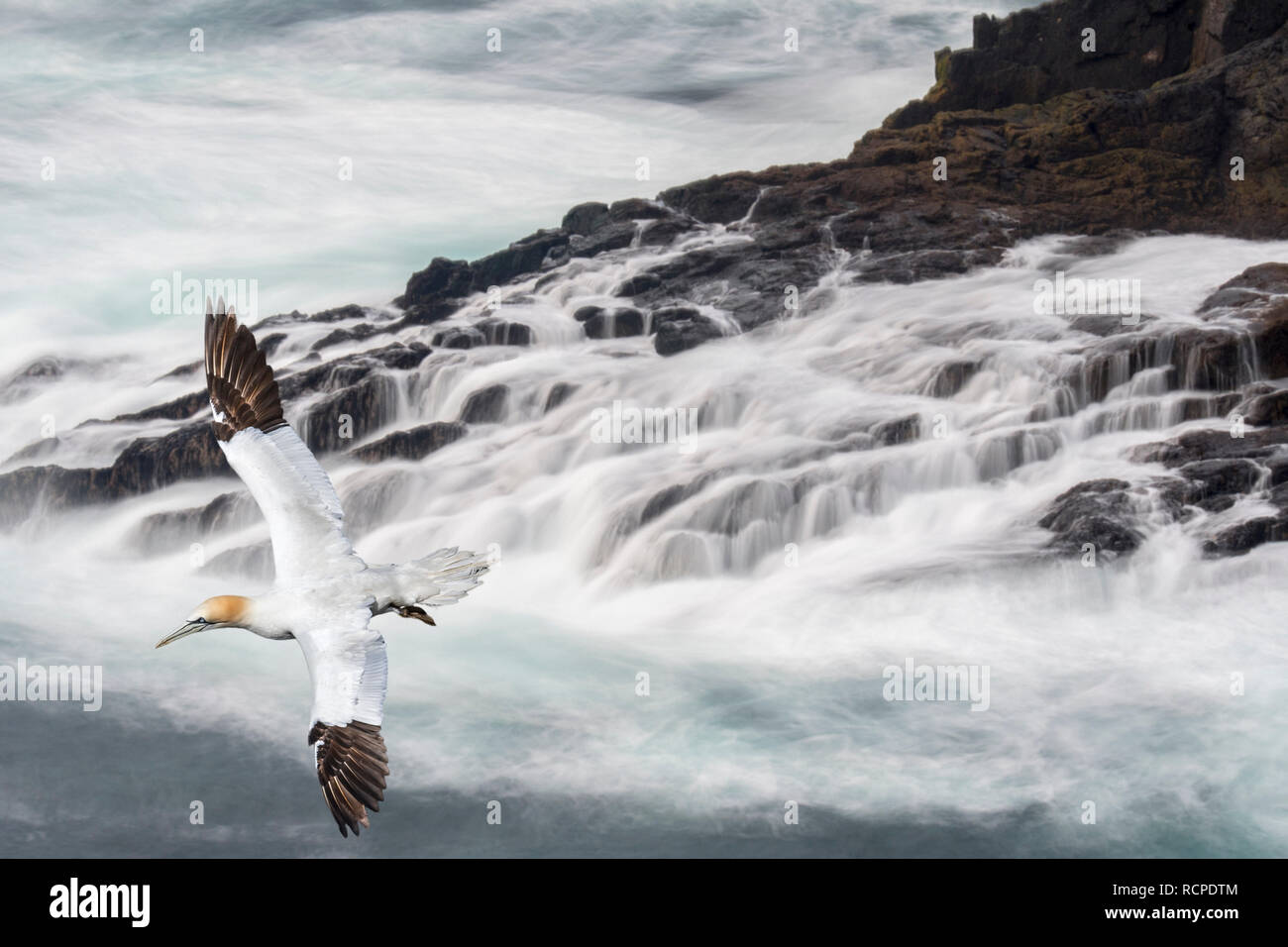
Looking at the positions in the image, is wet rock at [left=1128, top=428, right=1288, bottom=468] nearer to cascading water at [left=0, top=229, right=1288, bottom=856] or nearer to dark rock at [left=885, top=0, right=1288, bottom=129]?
cascading water at [left=0, top=229, right=1288, bottom=856]

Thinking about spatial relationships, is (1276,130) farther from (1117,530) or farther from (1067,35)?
(1117,530)

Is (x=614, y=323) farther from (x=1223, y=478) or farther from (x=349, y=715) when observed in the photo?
(x=349, y=715)

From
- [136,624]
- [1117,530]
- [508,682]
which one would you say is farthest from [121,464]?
[1117,530]

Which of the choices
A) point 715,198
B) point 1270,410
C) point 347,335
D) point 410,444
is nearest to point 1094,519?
point 1270,410

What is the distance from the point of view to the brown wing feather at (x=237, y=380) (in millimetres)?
12016

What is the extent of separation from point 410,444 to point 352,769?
72.4 feet

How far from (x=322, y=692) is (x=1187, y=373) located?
23.1 metres

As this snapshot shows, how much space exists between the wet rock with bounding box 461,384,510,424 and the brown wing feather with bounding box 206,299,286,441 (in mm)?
21119

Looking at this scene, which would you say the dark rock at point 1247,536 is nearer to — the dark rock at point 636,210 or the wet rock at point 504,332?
the wet rock at point 504,332

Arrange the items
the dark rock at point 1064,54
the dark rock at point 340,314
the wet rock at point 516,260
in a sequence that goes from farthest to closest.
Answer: the dark rock at point 1064,54 < the wet rock at point 516,260 < the dark rock at point 340,314

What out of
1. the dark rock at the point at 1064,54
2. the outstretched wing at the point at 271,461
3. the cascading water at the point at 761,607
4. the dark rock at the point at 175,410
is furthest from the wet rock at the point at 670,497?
the dark rock at the point at 1064,54

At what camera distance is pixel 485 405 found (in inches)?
1323

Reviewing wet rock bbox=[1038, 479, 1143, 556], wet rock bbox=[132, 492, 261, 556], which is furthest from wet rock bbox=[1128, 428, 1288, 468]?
wet rock bbox=[132, 492, 261, 556]

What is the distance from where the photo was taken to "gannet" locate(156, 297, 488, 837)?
10.3m
